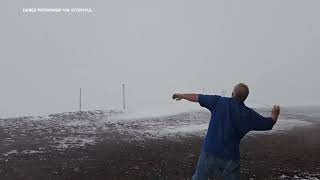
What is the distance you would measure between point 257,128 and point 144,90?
8006 centimetres

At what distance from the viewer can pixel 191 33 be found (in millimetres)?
176375

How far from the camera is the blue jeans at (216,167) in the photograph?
18.2 ft

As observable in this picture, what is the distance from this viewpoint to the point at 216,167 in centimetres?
562

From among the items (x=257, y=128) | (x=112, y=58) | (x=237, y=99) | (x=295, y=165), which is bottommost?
(x=295, y=165)

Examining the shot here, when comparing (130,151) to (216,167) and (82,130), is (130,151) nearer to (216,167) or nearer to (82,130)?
(82,130)

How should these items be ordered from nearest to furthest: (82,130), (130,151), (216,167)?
1. (216,167)
2. (130,151)
3. (82,130)

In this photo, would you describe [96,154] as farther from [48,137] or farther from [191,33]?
[191,33]

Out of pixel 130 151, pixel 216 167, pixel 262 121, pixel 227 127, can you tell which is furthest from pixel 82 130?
pixel 262 121

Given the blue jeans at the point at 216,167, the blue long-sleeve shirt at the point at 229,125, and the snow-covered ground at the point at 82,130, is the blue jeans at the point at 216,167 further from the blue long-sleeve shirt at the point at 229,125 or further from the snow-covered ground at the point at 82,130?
the snow-covered ground at the point at 82,130

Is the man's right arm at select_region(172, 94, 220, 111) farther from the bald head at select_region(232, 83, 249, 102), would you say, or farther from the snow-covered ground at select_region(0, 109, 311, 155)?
the snow-covered ground at select_region(0, 109, 311, 155)

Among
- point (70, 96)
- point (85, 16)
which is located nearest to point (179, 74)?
point (70, 96)

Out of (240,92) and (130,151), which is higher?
(240,92)

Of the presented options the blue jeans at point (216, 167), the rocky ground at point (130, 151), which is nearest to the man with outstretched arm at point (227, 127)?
the blue jeans at point (216, 167)

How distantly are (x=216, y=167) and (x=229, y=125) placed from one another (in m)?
0.61
